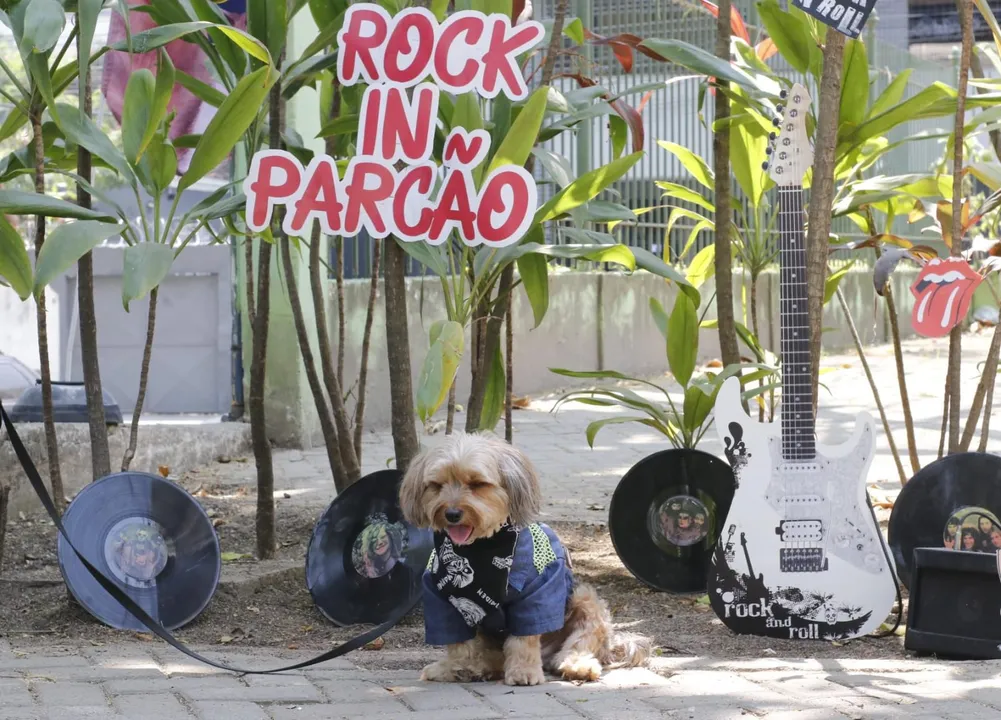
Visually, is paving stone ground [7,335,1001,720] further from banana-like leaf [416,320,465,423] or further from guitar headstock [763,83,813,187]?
guitar headstock [763,83,813,187]

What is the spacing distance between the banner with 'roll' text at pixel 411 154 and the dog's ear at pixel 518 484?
86 cm

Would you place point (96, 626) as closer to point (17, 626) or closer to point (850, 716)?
point (17, 626)

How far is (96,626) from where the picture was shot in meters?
3.61

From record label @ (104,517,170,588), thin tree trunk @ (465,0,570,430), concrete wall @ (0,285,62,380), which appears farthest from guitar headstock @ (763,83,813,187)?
concrete wall @ (0,285,62,380)

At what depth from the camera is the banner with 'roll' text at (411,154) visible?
3615 millimetres

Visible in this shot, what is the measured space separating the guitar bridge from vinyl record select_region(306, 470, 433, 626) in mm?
1073

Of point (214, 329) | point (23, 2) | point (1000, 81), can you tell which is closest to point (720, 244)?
point (1000, 81)

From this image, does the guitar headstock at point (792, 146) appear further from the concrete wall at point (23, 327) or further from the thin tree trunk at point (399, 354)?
the concrete wall at point (23, 327)

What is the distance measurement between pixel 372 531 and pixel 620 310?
672cm

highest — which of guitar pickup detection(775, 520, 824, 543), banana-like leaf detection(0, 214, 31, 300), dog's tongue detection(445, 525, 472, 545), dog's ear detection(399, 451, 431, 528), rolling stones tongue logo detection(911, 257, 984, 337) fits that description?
banana-like leaf detection(0, 214, 31, 300)

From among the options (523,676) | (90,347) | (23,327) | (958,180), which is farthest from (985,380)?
(23,327)

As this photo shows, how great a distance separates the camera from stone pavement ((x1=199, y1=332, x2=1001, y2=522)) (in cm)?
584

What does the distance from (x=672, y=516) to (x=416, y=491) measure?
1428mm

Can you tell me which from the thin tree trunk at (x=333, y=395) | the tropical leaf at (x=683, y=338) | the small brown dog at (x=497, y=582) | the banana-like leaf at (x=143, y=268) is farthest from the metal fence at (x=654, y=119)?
the small brown dog at (x=497, y=582)
